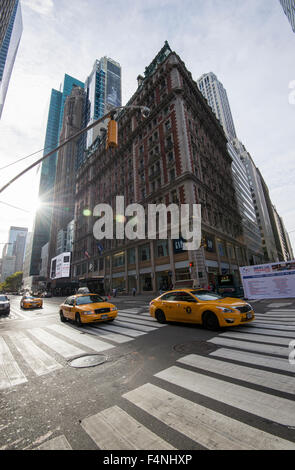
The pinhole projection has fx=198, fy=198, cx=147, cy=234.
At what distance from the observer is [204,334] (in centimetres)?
644

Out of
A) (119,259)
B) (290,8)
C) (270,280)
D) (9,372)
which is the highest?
(290,8)

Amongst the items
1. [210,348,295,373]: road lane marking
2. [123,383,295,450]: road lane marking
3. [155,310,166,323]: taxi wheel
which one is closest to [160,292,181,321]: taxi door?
[155,310,166,323]: taxi wheel

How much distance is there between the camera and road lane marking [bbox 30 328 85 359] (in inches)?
215

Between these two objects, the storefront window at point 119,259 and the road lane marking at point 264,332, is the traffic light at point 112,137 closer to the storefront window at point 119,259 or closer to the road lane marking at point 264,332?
Result: the road lane marking at point 264,332

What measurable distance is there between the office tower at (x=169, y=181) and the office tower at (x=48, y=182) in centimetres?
8013

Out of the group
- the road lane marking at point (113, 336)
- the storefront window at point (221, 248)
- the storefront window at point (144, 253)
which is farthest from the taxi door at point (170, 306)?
the storefront window at point (221, 248)

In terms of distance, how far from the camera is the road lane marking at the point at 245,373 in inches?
124

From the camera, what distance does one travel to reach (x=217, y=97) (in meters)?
112

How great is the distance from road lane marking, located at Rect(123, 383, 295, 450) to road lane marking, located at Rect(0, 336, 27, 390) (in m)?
2.43

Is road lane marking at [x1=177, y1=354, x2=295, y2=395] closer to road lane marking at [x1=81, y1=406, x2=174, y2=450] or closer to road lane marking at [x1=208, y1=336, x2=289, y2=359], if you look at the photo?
road lane marking at [x1=208, y1=336, x2=289, y2=359]

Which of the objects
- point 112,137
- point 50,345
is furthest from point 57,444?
point 112,137

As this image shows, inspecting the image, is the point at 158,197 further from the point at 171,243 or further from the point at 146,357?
the point at 146,357

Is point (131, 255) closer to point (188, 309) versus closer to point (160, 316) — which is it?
point (160, 316)

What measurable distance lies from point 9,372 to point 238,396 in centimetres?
472
